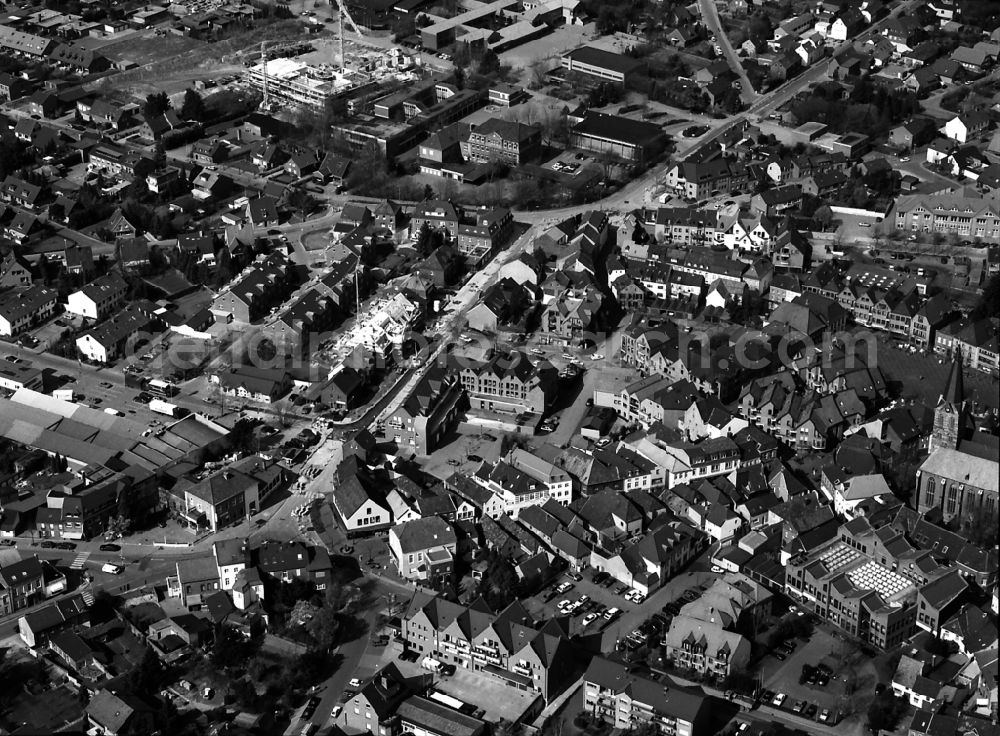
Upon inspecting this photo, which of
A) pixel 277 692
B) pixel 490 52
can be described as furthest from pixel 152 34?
pixel 277 692

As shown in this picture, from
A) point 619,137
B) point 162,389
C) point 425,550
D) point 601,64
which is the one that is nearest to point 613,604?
point 425,550

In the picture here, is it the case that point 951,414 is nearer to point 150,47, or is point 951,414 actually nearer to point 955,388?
point 955,388

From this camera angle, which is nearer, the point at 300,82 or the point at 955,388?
the point at 955,388

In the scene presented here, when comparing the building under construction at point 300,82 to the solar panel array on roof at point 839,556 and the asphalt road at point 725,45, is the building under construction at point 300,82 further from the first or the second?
the solar panel array on roof at point 839,556

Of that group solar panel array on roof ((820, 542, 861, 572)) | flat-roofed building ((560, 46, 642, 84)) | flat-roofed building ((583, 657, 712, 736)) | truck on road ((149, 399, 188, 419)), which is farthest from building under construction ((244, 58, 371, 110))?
flat-roofed building ((583, 657, 712, 736))

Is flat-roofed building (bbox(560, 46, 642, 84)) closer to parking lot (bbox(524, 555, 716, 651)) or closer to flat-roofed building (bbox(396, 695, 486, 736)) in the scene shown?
parking lot (bbox(524, 555, 716, 651))

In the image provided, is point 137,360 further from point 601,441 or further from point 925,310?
point 925,310

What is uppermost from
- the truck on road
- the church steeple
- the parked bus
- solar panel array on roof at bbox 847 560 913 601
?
the church steeple
